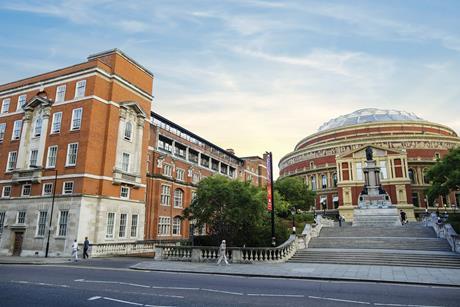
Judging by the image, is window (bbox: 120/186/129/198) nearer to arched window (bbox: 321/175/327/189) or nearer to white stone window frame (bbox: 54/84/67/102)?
white stone window frame (bbox: 54/84/67/102)

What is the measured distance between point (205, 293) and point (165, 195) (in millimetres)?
37240

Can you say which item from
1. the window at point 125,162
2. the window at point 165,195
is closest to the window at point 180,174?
the window at point 165,195

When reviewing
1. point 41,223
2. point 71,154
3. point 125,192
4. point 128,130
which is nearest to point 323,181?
point 128,130

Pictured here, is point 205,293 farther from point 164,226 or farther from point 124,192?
point 164,226

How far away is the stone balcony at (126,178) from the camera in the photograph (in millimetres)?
34094

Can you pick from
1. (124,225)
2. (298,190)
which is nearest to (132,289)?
(124,225)

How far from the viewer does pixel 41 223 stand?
1275 inches

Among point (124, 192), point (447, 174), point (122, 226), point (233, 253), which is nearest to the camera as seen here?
point (233, 253)

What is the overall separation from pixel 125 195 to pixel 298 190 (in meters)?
36.1

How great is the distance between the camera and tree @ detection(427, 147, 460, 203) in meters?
36.1

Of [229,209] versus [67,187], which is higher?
[67,187]

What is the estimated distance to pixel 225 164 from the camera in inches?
2672

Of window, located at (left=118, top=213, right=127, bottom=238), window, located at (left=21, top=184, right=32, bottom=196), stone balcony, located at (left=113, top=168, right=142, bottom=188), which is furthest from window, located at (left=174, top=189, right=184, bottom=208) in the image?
window, located at (left=21, top=184, right=32, bottom=196)

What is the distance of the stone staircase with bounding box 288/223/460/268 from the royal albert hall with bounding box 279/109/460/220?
35.9m
